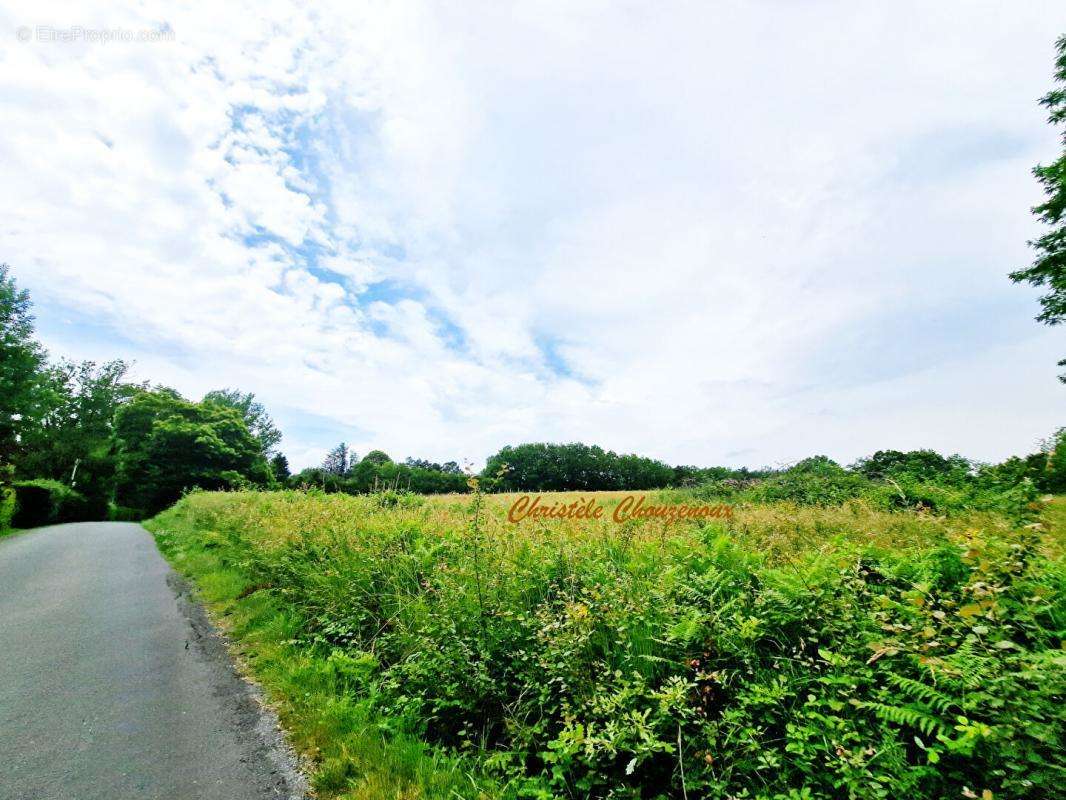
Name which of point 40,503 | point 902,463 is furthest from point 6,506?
point 902,463

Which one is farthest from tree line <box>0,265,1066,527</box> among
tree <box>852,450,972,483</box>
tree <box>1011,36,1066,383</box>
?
tree <box>1011,36,1066,383</box>

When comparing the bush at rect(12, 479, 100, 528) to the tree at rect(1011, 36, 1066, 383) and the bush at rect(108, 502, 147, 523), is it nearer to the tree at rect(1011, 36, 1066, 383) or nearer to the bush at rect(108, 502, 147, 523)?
the bush at rect(108, 502, 147, 523)

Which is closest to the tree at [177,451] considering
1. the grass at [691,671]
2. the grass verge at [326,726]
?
the grass verge at [326,726]

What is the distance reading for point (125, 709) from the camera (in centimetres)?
459

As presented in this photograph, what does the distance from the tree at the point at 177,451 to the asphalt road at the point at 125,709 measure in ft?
101

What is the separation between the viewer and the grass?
231 cm

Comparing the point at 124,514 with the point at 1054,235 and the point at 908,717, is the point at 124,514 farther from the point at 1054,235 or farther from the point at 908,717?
the point at 1054,235

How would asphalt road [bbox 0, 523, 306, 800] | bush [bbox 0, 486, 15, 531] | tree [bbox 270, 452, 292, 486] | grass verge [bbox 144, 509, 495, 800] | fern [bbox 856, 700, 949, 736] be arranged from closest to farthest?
fern [bbox 856, 700, 949, 736] → grass verge [bbox 144, 509, 495, 800] → asphalt road [bbox 0, 523, 306, 800] → bush [bbox 0, 486, 15, 531] → tree [bbox 270, 452, 292, 486]

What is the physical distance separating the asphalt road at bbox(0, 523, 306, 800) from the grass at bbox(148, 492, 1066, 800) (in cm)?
41

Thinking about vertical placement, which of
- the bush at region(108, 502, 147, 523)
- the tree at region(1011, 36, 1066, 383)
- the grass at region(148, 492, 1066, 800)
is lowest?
the bush at region(108, 502, 147, 523)

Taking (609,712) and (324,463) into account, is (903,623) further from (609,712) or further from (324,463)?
(324,463)

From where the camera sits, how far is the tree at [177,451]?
3756 centimetres

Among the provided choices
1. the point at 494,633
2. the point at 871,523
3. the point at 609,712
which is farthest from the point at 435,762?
the point at 871,523

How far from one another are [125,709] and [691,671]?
18.3ft
